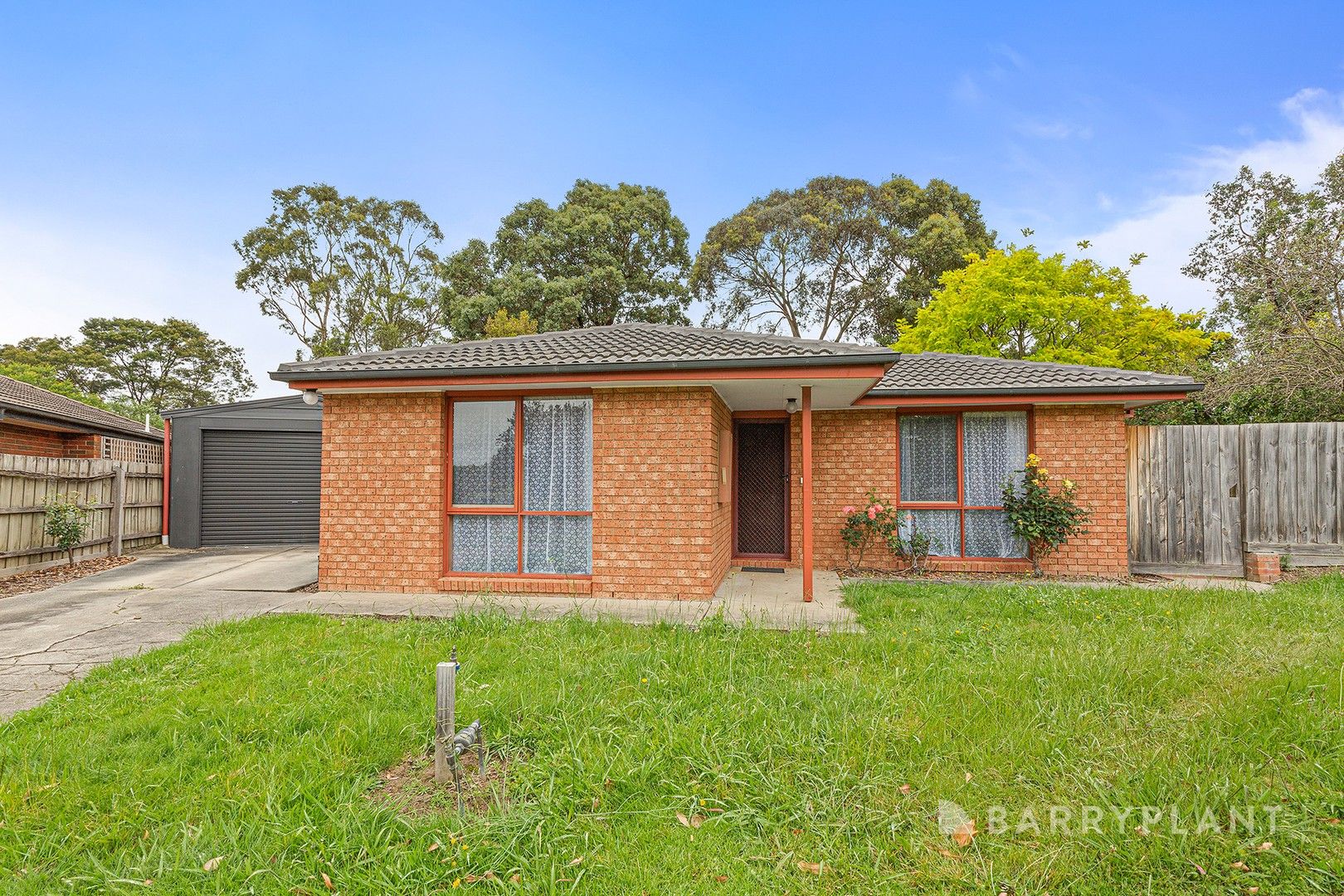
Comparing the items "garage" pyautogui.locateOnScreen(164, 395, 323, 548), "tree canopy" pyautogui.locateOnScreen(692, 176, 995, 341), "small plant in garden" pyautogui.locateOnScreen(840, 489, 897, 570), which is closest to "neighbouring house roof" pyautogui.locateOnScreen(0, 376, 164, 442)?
"garage" pyautogui.locateOnScreen(164, 395, 323, 548)

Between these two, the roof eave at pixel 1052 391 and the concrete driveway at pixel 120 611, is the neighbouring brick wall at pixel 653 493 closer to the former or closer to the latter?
the roof eave at pixel 1052 391

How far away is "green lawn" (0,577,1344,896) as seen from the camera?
2227 mm

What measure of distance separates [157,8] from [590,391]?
8941mm

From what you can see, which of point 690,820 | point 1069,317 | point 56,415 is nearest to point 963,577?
point 690,820

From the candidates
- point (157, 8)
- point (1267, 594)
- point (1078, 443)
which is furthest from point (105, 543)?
point (1267, 594)

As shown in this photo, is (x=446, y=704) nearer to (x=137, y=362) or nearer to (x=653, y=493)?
(x=653, y=493)

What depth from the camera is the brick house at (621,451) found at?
Answer: 658 centimetres

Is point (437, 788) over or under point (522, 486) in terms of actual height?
under

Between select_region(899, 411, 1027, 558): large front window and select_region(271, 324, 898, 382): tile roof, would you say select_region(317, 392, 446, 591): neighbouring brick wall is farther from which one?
select_region(899, 411, 1027, 558): large front window

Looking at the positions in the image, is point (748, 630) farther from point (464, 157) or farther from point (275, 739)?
point (464, 157)

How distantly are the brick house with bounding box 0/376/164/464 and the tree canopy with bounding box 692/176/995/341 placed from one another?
19.1 metres

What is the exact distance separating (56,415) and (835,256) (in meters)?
23.1

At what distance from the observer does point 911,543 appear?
8.30m

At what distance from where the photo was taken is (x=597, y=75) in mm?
10922
